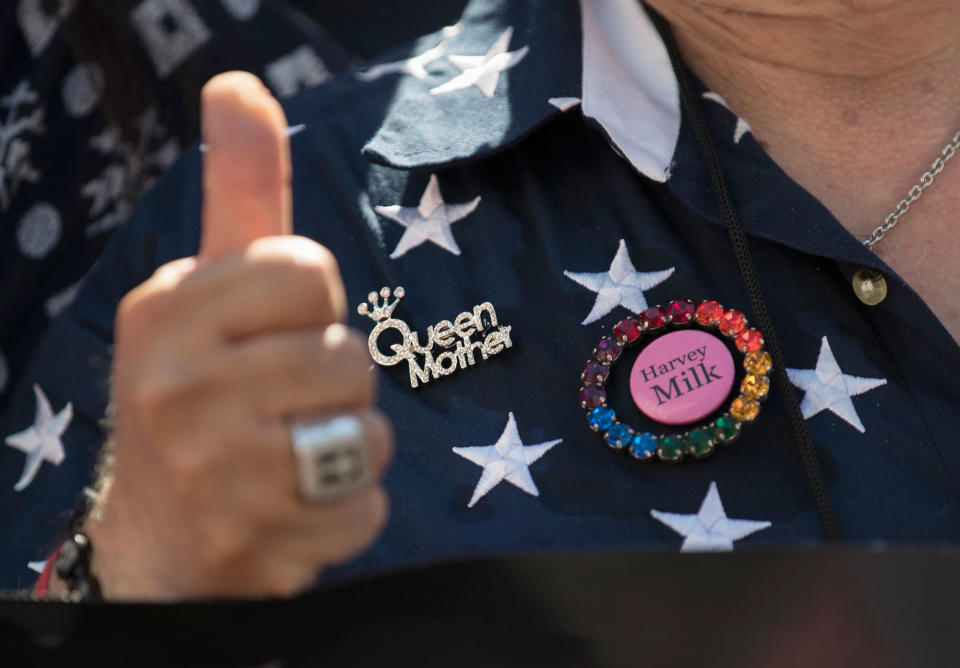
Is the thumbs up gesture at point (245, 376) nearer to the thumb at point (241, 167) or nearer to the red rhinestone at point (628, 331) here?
the thumb at point (241, 167)

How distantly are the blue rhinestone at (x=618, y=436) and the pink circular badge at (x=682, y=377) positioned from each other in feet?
0.09

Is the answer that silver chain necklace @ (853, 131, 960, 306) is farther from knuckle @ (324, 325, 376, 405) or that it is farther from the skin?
knuckle @ (324, 325, 376, 405)

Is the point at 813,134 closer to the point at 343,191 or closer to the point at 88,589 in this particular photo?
the point at 343,191

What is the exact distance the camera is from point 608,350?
106cm

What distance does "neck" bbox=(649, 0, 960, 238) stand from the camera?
118 cm

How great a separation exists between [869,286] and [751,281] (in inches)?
4.4

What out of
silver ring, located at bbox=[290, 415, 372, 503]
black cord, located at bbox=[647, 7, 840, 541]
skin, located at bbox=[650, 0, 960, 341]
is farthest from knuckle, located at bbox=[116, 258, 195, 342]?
skin, located at bbox=[650, 0, 960, 341]

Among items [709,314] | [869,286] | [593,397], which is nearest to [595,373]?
[593,397]

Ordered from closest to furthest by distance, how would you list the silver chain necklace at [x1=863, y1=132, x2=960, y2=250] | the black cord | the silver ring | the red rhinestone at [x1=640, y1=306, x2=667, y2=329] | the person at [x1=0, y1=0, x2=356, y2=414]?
the silver ring < the black cord < the red rhinestone at [x1=640, y1=306, x2=667, y2=329] < the silver chain necklace at [x1=863, y1=132, x2=960, y2=250] < the person at [x1=0, y1=0, x2=356, y2=414]

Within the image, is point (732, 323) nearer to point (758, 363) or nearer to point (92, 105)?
point (758, 363)

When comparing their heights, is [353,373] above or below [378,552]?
above

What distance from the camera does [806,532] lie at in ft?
3.17

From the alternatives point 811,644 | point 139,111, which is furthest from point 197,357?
point 139,111

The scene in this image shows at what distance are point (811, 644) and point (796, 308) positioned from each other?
50cm
